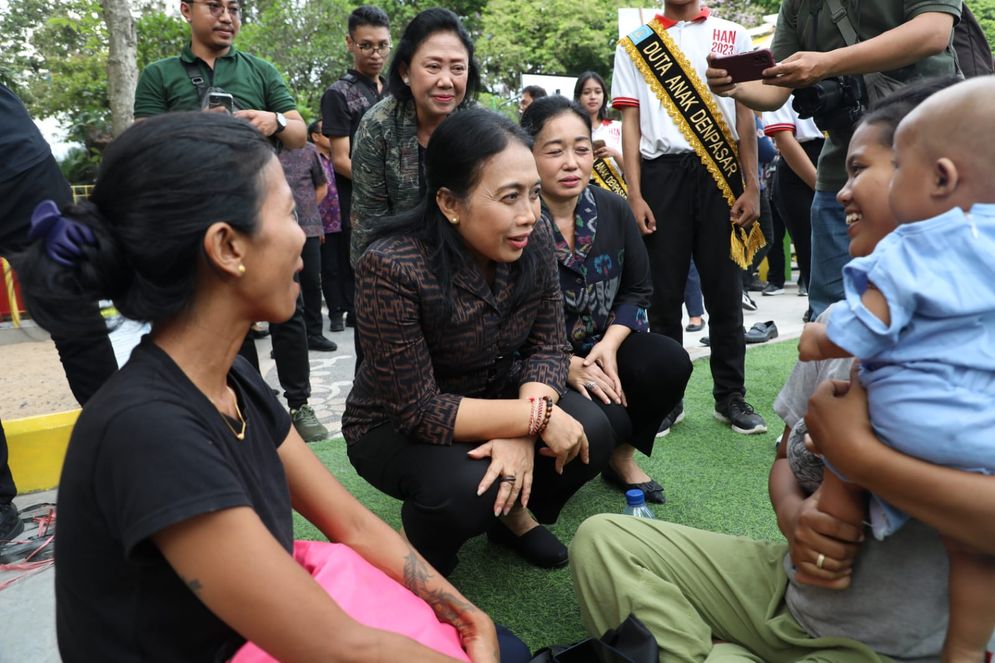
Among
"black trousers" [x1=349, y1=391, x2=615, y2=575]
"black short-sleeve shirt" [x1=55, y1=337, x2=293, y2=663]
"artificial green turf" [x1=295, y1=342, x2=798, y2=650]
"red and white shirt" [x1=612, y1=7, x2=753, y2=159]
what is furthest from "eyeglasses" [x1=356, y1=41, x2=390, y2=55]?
"black short-sleeve shirt" [x1=55, y1=337, x2=293, y2=663]

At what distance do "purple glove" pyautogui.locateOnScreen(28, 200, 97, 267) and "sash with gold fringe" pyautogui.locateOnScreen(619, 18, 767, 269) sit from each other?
3.13 meters

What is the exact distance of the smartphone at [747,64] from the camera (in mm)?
2922

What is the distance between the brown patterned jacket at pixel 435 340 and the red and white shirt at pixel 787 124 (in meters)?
1.81

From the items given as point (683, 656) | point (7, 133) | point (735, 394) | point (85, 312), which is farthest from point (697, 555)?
point (7, 133)

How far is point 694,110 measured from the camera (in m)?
3.81

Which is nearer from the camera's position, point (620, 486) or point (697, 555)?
point (697, 555)

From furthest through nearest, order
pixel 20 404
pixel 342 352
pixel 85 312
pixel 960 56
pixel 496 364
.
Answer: pixel 342 352 < pixel 20 404 < pixel 960 56 < pixel 496 364 < pixel 85 312

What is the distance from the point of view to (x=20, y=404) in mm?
5410

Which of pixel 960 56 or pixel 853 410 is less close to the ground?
pixel 960 56

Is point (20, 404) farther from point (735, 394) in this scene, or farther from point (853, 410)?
point (853, 410)

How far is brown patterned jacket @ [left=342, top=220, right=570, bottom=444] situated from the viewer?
227 cm

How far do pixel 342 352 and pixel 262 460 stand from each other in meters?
4.85

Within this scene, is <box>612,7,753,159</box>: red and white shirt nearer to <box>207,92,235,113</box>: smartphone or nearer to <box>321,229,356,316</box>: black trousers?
<box>207,92,235,113</box>: smartphone

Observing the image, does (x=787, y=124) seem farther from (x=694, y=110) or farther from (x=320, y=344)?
(x=320, y=344)
